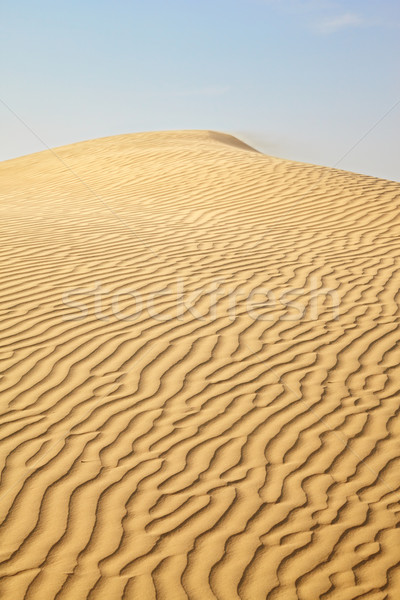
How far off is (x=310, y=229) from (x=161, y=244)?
2632 millimetres

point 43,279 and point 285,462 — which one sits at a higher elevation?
point 43,279

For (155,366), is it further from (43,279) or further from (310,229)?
(310,229)

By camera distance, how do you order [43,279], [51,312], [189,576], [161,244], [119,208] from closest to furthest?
[189,576] < [51,312] < [43,279] < [161,244] < [119,208]

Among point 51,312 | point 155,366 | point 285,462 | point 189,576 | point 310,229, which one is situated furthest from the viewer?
point 310,229

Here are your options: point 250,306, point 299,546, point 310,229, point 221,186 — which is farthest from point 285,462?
point 221,186

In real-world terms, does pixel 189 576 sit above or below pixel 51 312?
below

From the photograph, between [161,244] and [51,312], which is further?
[161,244]

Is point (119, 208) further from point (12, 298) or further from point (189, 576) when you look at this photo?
point (189, 576)

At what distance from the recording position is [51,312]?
5.78 metres

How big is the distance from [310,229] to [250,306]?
354cm

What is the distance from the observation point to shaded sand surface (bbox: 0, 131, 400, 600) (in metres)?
3.10

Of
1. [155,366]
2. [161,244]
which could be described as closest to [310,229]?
[161,244]

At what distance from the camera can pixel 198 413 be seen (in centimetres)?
435

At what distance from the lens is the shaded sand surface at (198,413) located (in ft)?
10.2
